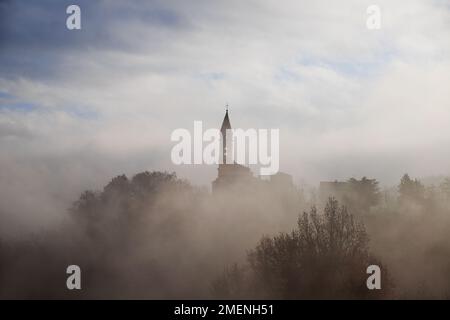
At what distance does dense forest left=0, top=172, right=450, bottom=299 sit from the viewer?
118 ft

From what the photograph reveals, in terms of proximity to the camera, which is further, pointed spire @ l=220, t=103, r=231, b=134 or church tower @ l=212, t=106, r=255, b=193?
pointed spire @ l=220, t=103, r=231, b=134

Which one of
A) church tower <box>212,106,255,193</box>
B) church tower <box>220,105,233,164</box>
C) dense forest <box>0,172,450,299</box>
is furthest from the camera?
church tower <box>220,105,233,164</box>

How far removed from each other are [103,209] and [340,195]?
132 ft

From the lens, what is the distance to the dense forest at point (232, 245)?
36000 millimetres

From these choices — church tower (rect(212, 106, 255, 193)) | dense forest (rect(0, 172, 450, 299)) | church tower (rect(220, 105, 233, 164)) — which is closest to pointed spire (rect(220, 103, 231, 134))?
church tower (rect(220, 105, 233, 164))

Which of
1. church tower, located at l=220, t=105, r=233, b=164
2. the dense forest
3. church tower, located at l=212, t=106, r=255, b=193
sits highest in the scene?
church tower, located at l=220, t=105, r=233, b=164

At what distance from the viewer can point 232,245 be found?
59.6 meters

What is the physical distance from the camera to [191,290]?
4794cm

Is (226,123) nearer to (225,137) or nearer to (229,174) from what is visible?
(225,137)

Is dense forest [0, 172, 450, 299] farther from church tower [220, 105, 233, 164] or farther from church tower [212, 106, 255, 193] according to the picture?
church tower [220, 105, 233, 164]

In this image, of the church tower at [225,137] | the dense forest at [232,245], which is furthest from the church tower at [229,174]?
the dense forest at [232,245]

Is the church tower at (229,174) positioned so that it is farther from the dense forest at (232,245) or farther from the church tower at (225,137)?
the dense forest at (232,245)

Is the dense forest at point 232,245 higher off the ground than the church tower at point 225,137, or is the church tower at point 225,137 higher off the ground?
the church tower at point 225,137

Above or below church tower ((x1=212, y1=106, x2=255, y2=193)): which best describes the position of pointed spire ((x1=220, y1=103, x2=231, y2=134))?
above
